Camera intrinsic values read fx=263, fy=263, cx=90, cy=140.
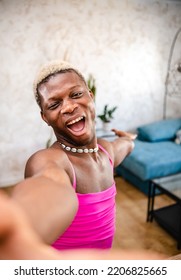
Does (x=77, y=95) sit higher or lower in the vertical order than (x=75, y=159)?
higher

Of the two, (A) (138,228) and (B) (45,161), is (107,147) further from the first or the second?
(A) (138,228)

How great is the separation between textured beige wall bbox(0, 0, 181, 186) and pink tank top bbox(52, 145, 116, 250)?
2.75 meters

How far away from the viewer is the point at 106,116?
3877 millimetres

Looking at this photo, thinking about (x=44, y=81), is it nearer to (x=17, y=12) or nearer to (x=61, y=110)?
(x=61, y=110)

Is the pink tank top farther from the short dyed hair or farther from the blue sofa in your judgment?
the blue sofa

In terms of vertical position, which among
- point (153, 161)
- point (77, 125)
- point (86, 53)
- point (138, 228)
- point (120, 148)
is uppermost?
point (86, 53)

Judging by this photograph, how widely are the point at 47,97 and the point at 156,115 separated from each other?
378 cm

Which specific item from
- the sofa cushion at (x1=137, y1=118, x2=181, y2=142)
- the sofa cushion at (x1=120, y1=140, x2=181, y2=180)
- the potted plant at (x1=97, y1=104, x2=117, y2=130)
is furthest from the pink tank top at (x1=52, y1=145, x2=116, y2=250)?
the sofa cushion at (x1=137, y1=118, x2=181, y2=142)

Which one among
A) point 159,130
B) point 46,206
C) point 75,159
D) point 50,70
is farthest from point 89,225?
point 159,130

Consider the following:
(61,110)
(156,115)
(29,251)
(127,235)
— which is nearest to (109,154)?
(61,110)

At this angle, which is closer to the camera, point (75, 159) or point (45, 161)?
point (45, 161)

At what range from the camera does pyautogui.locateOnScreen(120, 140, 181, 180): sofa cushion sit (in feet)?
10.3

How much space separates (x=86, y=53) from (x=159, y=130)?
153 cm

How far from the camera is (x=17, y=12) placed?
306cm
